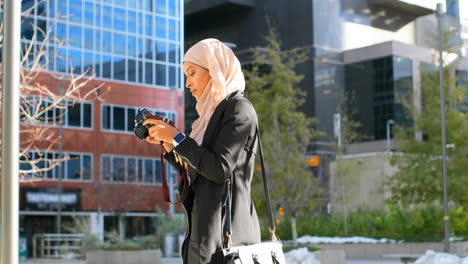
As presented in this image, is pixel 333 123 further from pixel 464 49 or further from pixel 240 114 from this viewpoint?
pixel 240 114

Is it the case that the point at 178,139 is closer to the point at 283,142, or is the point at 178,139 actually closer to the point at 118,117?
the point at 283,142

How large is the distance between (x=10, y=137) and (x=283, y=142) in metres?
21.7

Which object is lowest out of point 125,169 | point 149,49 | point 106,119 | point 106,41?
point 125,169

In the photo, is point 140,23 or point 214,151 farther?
point 140,23

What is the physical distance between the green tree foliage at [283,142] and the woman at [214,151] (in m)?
19.9

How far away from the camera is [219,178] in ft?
7.71

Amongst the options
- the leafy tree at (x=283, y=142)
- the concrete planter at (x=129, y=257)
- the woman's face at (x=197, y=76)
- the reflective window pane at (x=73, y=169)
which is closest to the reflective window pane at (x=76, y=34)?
the reflective window pane at (x=73, y=169)

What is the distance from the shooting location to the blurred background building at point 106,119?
3653 centimetres

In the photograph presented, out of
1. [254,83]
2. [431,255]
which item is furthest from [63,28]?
[431,255]

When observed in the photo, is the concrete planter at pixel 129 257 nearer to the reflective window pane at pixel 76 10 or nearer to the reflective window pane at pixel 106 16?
the reflective window pane at pixel 76 10

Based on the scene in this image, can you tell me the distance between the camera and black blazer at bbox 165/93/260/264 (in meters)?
2.34

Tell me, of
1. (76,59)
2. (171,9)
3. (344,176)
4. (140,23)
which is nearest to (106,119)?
(76,59)

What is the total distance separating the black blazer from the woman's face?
0.47 feet

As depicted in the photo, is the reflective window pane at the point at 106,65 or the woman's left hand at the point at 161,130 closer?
the woman's left hand at the point at 161,130
